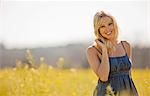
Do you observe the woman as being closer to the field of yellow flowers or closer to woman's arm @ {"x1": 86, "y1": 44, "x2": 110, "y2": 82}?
woman's arm @ {"x1": 86, "y1": 44, "x2": 110, "y2": 82}

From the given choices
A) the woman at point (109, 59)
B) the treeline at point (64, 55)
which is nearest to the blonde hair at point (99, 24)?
the woman at point (109, 59)

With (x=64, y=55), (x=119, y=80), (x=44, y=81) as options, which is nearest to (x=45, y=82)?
(x=44, y=81)

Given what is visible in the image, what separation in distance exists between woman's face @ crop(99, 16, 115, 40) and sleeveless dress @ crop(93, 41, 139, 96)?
0.43 ft

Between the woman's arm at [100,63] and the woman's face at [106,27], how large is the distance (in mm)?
78

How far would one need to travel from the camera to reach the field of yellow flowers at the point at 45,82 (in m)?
3.21

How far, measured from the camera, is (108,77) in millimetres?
2217

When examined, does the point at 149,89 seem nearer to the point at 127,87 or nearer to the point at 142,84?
the point at 142,84

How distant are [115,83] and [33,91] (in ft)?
3.55

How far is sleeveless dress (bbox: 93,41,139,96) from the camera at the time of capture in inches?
87.0

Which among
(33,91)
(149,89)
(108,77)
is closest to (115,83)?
(108,77)

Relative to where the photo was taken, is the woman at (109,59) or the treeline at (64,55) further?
the treeline at (64,55)

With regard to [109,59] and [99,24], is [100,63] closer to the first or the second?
[109,59]

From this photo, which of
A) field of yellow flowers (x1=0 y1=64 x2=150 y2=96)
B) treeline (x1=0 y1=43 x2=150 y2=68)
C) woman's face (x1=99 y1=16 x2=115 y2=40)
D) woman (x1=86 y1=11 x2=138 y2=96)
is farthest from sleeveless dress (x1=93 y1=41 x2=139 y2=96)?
treeline (x1=0 y1=43 x2=150 y2=68)

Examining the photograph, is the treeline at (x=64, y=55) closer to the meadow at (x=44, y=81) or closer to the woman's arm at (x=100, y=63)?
the meadow at (x=44, y=81)
